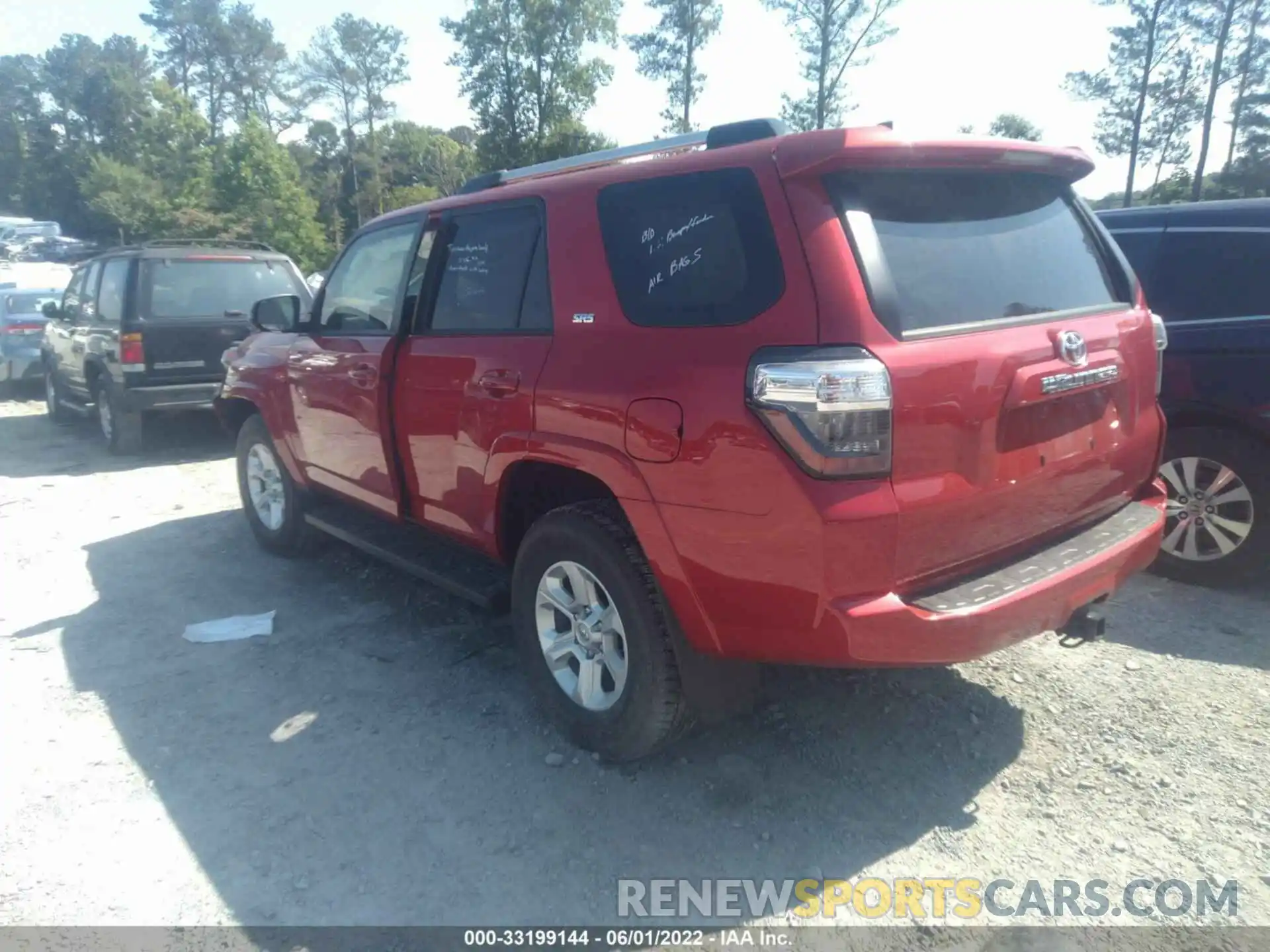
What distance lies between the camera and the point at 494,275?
3.77 metres

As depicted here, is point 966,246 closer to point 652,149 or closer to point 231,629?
point 652,149

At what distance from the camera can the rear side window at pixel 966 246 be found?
8.66 ft

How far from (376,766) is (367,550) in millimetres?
Answer: 1311

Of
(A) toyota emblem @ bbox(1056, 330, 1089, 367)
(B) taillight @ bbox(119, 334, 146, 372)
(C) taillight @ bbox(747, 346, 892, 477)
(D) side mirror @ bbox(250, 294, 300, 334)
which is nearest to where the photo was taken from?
(C) taillight @ bbox(747, 346, 892, 477)

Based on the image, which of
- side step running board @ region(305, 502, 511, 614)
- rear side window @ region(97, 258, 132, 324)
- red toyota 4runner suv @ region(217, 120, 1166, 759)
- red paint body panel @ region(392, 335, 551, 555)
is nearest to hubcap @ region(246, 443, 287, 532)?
side step running board @ region(305, 502, 511, 614)

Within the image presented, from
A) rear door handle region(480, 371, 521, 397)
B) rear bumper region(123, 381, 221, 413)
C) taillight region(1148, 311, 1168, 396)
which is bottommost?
rear bumper region(123, 381, 221, 413)

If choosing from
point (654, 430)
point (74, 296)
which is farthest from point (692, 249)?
point (74, 296)

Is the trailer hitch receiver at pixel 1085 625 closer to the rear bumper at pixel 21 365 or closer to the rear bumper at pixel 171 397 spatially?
the rear bumper at pixel 171 397

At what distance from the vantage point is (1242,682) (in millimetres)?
3783

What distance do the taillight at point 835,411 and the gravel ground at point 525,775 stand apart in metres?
1.26

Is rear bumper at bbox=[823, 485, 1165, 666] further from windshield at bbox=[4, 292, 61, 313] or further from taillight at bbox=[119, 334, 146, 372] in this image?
windshield at bbox=[4, 292, 61, 313]

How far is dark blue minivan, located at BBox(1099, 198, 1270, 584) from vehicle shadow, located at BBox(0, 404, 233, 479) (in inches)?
313

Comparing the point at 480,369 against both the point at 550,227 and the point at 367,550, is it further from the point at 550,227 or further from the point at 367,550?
the point at 367,550

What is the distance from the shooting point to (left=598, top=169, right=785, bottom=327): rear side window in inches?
106
